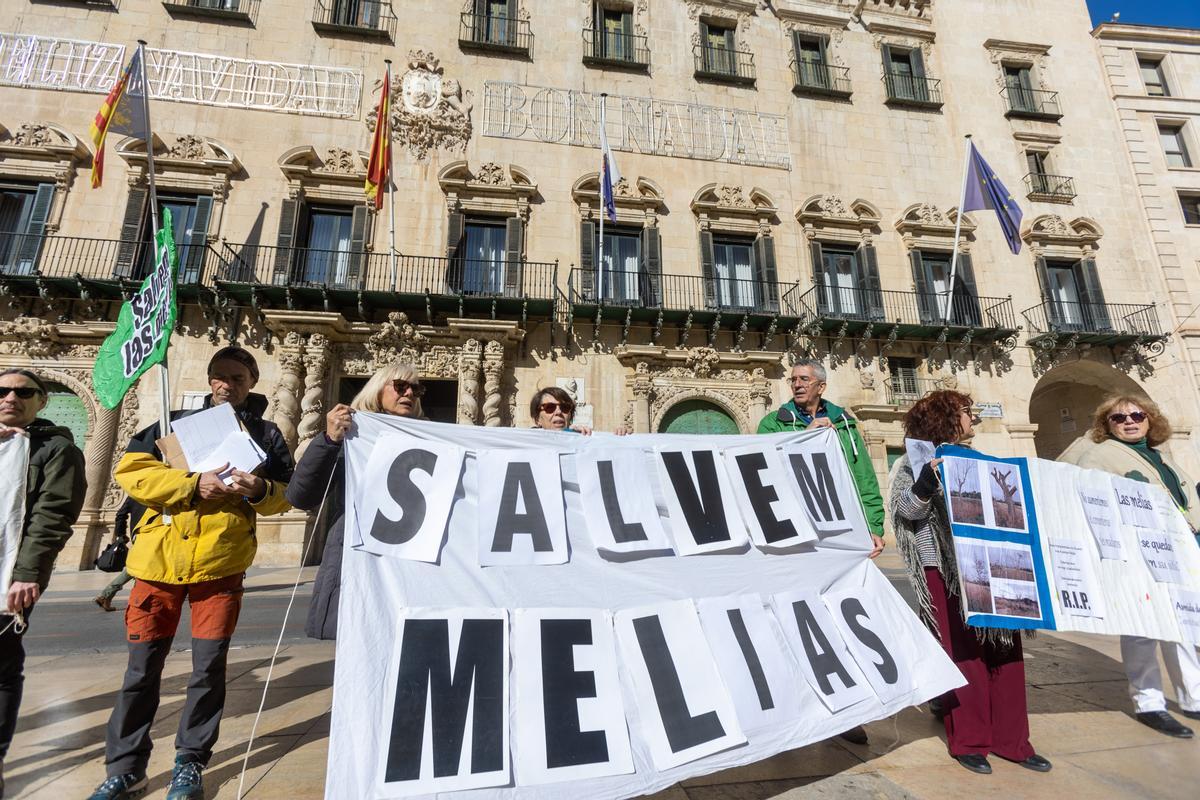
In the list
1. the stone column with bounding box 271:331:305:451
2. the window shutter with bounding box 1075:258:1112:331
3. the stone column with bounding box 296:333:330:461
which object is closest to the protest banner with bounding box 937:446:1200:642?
the stone column with bounding box 296:333:330:461

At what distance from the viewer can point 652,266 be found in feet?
40.7

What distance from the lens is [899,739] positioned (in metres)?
2.71

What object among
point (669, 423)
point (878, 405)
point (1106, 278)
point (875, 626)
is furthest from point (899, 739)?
point (1106, 278)

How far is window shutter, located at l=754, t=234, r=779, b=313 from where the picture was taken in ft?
41.2

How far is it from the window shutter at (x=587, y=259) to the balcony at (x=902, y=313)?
15.9 feet

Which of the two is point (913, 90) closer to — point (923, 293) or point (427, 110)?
point (923, 293)

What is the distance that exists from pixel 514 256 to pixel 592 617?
10924mm

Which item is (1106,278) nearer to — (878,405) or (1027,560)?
(878,405)

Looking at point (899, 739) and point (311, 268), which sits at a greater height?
point (311, 268)

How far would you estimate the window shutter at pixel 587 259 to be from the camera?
1200cm

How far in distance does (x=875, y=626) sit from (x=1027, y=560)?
0.90 m

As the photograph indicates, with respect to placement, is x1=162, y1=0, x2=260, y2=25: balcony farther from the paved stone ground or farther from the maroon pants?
the maroon pants

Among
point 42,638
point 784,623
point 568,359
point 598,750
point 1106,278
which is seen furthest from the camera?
point 1106,278

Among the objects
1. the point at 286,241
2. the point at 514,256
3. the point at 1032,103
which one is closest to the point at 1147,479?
the point at 514,256
